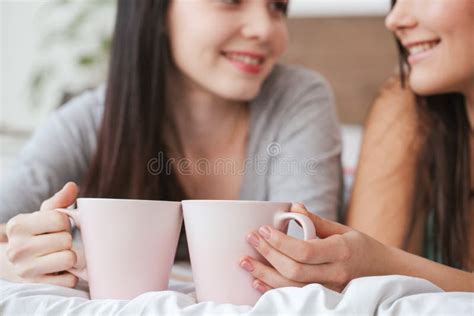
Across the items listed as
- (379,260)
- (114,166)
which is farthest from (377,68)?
(379,260)

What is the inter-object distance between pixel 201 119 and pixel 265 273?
801 millimetres

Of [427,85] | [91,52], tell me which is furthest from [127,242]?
[91,52]

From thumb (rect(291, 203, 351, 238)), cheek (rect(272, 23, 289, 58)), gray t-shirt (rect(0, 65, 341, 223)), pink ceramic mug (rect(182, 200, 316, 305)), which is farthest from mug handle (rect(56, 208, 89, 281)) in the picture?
cheek (rect(272, 23, 289, 58))

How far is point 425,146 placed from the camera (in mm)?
1156

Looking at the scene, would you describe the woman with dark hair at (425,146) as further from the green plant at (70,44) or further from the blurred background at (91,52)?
the green plant at (70,44)

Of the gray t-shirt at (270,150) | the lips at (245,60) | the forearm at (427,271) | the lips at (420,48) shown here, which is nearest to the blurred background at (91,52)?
the gray t-shirt at (270,150)

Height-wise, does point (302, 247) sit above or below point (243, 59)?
below

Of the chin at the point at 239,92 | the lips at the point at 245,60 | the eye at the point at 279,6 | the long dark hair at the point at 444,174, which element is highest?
the eye at the point at 279,6

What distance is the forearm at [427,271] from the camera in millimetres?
674

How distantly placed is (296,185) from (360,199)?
4.6 inches

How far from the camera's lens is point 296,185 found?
3.76 ft

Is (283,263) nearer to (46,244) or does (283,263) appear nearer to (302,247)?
(302,247)

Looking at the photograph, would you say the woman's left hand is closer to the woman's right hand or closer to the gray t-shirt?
the woman's right hand

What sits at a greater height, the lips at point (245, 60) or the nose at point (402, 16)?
the nose at point (402, 16)
